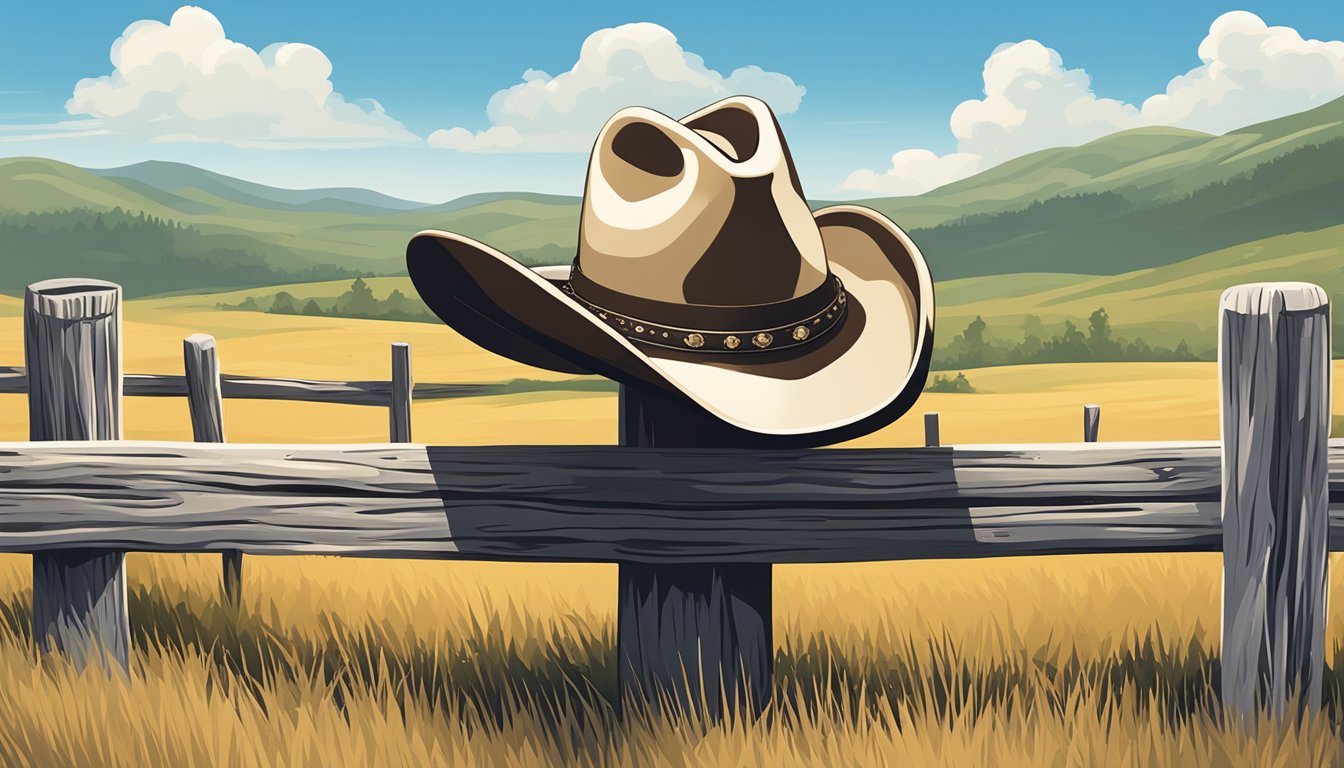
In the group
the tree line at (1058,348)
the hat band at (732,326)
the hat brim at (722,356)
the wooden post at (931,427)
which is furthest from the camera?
the tree line at (1058,348)

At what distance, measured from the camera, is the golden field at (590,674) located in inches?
99.7

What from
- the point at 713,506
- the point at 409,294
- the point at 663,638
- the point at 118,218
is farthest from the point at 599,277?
the point at 118,218

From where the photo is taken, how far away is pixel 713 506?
2621 millimetres

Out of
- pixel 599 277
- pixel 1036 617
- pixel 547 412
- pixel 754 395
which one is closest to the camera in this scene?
pixel 754 395

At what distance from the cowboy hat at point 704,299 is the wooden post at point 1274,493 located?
31.3 inches

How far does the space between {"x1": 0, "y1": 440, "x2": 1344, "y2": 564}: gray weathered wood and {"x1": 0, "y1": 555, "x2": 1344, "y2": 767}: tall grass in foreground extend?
14.9 inches

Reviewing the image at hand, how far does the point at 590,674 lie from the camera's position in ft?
10.4

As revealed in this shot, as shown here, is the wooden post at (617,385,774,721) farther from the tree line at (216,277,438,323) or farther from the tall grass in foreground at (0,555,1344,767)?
the tree line at (216,277,438,323)

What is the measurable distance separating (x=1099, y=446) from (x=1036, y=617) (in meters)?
1.21

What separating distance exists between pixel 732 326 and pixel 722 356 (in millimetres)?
71

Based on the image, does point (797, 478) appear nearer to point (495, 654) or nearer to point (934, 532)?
point (934, 532)

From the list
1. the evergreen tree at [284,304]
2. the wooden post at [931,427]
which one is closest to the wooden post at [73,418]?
the wooden post at [931,427]

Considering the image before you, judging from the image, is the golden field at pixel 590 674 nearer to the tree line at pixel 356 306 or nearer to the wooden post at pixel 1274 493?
the wooden post at pixel 1274 493

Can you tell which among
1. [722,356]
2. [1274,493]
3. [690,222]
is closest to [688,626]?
[722,356]
